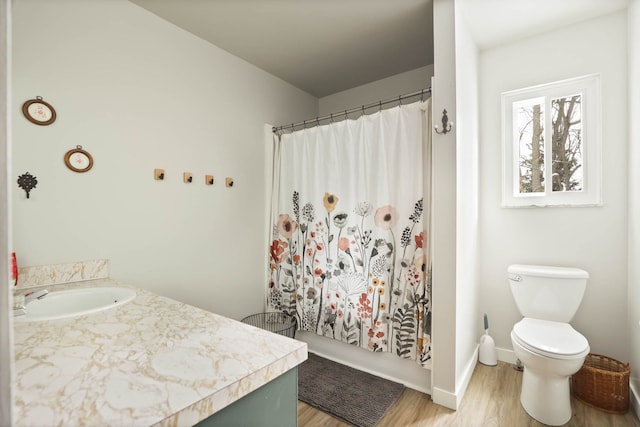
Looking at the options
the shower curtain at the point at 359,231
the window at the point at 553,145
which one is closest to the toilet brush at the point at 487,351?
the shower curtain at the point at 359,231

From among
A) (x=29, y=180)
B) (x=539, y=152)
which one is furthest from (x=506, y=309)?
(x=29, y=180)

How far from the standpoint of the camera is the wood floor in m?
1.70

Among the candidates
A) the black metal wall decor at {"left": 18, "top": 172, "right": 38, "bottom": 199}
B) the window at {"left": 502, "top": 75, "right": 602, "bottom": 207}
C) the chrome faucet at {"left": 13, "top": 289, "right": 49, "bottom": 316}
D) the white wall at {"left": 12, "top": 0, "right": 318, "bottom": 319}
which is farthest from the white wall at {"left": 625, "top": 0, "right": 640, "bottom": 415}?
the black metal wall decor at {"left": 18, "top": 172, "right": 38, "bottom": 199}

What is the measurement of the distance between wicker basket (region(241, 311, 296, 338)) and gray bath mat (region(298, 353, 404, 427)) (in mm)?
413

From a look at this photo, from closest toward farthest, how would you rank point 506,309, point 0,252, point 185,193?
point 0,252, point 185,193, point 506,309

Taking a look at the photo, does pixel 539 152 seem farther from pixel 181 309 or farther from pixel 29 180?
pixel 29 180

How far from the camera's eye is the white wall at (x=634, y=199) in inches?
69.8

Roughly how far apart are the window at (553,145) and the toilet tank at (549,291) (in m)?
0.51

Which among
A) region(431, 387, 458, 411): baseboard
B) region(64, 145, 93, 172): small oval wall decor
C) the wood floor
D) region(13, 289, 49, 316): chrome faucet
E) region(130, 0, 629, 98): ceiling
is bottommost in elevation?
the wood floor

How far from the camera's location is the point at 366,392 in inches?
78.5

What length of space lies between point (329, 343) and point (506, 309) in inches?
57.0

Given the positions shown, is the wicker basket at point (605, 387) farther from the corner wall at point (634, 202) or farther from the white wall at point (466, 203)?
the white wall at point (466, 203)

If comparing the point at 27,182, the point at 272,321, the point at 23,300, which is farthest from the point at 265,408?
the point at 272,321

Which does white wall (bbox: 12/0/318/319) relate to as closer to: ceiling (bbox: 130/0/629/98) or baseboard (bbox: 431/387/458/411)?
ceiling (bbox: 130/0/629/98)
